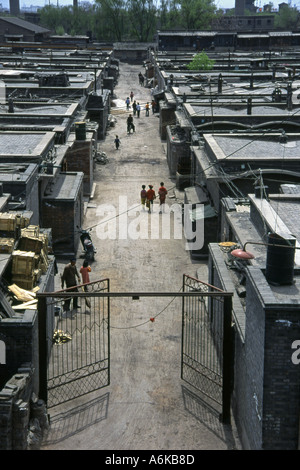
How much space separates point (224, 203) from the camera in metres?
23.0

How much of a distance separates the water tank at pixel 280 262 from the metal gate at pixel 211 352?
5.55 ft

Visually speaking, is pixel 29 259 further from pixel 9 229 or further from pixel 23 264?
pixel 9 229

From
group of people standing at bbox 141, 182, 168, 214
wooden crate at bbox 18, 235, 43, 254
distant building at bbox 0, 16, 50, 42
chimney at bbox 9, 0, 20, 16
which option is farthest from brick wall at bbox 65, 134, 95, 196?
chimney at bbox 9, 0, 20, 16

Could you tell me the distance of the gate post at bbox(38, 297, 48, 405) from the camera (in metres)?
15.0

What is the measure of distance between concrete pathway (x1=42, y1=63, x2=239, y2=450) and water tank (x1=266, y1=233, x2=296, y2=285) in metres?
3.80

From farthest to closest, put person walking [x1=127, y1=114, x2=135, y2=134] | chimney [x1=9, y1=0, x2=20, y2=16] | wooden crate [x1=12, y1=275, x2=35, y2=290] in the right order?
chimney [x1=9, y1=0, x2=20, y2=16], person walking [x1=127, y1=114, x2=135, y2=134], wooden crate [x1=12, y1=275, x2=35, y2=290]

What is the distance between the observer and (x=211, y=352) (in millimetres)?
17906

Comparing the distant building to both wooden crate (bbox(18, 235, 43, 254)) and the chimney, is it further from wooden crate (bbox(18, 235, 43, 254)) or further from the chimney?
wooden crate (bbox(18, 235, 43, 254))

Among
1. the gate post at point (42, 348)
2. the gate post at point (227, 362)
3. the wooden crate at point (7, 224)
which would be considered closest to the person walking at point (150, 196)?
the wooden crate at point (7, 224)

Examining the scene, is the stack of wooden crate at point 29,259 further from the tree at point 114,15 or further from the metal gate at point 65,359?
the tree at point 114,15

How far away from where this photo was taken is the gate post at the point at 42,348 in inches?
589

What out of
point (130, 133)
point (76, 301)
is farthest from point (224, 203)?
point (130, 133)
